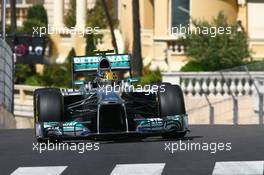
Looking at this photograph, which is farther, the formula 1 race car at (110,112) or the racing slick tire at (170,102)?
the racing slick tire at (170,102)

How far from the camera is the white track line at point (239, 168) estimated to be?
12.7 metres

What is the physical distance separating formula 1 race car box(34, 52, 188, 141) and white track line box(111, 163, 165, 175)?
3273 mm

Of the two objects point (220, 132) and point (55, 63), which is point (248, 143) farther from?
point (55, 63)

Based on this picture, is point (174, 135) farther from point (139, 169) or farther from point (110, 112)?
point (139, 169)

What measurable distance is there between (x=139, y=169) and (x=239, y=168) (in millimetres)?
1251

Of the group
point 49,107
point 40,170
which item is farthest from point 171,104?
point 40,170

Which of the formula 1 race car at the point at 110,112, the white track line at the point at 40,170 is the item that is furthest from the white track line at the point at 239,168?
the formula 1 race car at the point at 110,112

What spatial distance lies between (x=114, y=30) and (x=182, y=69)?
914 cm

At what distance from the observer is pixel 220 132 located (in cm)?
2055

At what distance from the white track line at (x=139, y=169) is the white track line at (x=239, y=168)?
72cm

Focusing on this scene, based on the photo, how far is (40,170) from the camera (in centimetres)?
1351

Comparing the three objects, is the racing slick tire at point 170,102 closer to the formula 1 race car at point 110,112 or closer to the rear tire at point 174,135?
the formula 1 race car at point 110,112

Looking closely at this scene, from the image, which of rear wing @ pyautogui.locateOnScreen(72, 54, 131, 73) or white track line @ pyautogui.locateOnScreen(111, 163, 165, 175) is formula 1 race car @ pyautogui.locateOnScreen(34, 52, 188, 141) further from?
white track line @ pyautogui.locateOnScreen(111, 163, 165, 175)

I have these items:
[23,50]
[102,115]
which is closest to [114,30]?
[23,50]
